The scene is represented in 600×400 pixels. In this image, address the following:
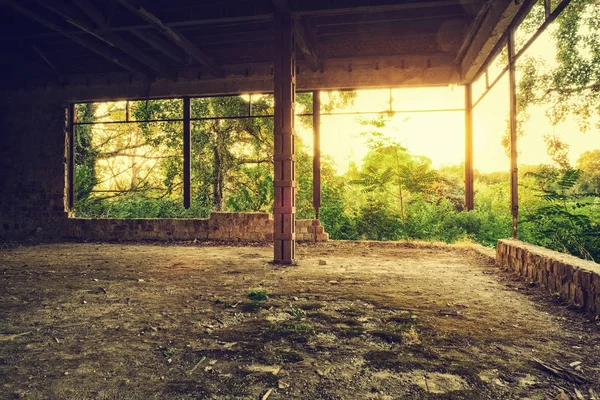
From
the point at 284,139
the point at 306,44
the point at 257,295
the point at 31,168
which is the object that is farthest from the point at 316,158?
the point at 31,168

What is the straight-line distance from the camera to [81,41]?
27.2 feet

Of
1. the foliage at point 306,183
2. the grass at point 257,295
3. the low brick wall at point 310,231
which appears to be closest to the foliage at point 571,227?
the foliage at point 306,183

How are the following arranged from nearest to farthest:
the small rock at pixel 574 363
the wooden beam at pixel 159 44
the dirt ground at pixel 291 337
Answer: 1. the dirt ground at pixel 291 337
2. the small rock at pixel 574 363
3. the wooden beam at pixel 159 44

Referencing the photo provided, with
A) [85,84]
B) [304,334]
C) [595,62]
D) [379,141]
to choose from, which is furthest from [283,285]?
[595,62]

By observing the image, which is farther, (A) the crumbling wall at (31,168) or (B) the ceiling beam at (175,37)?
(A) the crumbling wall at (31,168)

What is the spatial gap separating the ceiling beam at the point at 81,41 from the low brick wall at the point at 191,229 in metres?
4.10

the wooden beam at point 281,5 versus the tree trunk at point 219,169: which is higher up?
the wooden beam at point 281,5

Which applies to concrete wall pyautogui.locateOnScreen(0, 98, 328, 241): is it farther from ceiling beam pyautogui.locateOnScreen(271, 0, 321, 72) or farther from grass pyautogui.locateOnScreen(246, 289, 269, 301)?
grass pyautogui.locateOnScreen(246, 289, 269, 301)

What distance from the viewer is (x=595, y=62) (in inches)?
409

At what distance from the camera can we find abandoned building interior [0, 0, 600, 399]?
314 cm

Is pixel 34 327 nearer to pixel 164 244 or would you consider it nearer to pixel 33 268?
pixel 33 268

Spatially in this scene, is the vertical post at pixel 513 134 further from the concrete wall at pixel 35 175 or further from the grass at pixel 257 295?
the concrete wall at pixel 35 175

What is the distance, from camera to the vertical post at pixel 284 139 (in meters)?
6.56

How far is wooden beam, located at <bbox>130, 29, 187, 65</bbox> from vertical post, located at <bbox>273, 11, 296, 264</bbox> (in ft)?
10.2
